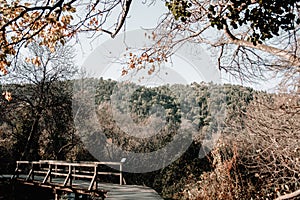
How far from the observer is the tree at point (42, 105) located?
15.1 metres

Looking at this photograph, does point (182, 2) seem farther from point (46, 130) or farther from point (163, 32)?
point (46, 130)

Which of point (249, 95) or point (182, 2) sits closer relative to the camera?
point (182, 2)

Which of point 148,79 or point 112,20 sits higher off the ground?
point 112,20

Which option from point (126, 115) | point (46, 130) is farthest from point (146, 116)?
point (46, 130)

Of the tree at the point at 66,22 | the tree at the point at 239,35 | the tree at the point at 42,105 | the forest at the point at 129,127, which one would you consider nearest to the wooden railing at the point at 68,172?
the tree at the point at 42,105

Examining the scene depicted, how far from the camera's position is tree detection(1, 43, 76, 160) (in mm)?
15094

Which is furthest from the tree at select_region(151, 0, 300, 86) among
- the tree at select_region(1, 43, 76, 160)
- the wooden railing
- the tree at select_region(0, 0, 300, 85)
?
the tree at select_region(1, 43, 76, 160)

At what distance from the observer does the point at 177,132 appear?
17422 mm

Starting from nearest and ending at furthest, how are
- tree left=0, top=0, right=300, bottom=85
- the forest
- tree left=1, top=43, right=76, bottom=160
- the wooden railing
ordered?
tree left=0, top=0, right=300, bottom=85, the wooden railing, the forest, tree left=1, top=43, right=76, bottom=160

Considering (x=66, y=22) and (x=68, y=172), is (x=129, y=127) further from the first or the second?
(x=66, y=22)

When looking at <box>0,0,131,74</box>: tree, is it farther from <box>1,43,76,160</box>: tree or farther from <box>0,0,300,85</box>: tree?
<box>1,43,76,160</box>: tree

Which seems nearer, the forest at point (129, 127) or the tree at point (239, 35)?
the tree at point (239, 35)

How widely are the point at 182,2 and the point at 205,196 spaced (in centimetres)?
518

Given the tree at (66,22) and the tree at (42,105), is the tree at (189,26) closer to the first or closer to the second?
the tree at (66,22)
